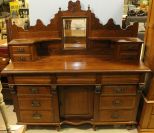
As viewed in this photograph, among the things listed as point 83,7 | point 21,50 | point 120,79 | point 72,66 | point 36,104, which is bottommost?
point 36,104

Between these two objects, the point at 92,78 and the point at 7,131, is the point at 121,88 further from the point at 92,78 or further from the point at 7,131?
the point at 7,131

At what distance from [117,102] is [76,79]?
1.67 feet

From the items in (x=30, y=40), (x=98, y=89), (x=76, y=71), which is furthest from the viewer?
(x=30, y=40)

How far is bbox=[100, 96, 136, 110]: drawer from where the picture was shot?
6.31 feet

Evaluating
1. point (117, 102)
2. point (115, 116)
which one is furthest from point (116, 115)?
point (117, 102)

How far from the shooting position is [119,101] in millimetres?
1940

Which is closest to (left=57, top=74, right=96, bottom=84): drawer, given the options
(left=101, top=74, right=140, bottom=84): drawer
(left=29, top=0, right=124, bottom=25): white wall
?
(left=101, top=74, right=140, bottom=84): drawer

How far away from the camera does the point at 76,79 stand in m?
1.80

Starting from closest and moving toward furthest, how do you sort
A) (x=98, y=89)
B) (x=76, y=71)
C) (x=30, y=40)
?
1. (x=76, y=71)
2. (x=98, y=89)
3. (x=30, y=40)

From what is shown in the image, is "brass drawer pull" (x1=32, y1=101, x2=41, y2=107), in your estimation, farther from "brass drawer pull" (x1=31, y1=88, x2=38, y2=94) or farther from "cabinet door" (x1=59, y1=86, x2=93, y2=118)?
"cabinet door" (x1=59, y1=86, x2=93, y2=118)

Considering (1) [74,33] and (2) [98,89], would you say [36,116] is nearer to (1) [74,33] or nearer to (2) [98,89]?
(2) [98,89]

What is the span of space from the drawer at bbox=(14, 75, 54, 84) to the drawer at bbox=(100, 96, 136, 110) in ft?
1.87

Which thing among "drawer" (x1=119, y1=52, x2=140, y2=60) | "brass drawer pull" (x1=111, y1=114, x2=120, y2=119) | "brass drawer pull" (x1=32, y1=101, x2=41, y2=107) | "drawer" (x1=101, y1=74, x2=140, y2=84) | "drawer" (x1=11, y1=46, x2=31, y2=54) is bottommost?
"brass drawer pull" (x1=111, y1=114, x2=120, y2=119)

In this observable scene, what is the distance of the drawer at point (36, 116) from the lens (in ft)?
6.54
